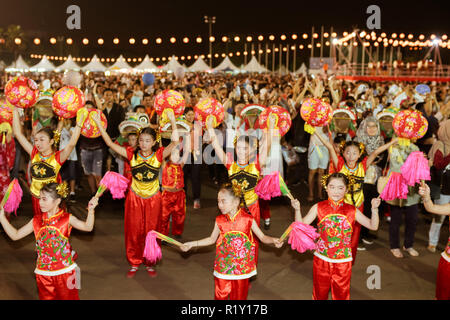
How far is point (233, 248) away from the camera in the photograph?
3.94 meters

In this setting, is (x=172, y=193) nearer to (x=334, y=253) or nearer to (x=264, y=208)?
(x=264, y=208)

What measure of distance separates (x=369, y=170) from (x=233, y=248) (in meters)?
2.97

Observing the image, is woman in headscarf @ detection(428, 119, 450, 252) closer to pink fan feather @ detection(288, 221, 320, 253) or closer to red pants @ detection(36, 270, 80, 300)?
pink fan feather @ detection(288, 221, 320, 253)

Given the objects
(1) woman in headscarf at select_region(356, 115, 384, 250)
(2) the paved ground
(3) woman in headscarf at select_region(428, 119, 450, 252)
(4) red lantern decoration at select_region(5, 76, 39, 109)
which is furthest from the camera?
(1) woman in headscarf at select_region(356, 115, 384, 250)

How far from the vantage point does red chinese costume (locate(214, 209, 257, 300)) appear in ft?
12.8

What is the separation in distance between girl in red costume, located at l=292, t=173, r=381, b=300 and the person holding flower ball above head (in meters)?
1.80

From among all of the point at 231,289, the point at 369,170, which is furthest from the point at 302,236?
the point at 369,170

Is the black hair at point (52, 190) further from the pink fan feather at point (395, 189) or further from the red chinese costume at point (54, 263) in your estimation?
the pink fan feather at point (395, 189)

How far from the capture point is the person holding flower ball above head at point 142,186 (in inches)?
203

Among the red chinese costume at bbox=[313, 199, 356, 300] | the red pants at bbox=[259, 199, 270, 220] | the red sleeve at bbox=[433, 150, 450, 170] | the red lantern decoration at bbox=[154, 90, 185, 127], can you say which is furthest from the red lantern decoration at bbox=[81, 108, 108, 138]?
the red sleeve at bbox=[433, 150, 450, 170]

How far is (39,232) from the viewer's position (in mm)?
3971

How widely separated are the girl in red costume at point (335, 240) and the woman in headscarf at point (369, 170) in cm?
219

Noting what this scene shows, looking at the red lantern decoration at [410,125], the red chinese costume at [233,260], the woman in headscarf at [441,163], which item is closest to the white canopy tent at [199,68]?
the woman in headscarf at [441,163]
